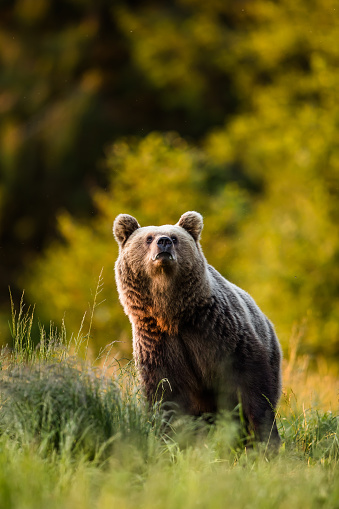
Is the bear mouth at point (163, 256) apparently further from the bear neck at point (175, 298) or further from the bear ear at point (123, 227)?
the bear ear at point (123, 227)

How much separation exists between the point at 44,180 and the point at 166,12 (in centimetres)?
708

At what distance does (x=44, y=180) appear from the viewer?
21.2 m

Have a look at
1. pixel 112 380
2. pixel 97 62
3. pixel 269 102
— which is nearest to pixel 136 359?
pixel 112 380

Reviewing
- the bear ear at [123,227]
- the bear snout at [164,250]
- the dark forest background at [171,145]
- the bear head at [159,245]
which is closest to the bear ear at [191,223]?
the bear head at [159,245]

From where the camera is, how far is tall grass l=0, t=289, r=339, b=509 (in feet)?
10.4

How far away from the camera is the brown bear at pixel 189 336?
16.6 feet

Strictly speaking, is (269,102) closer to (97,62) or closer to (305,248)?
(305,248)

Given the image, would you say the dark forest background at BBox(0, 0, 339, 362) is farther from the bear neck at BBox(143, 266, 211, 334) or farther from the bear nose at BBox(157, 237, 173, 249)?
the bear nose at BBox(157, 237, 173, 249)

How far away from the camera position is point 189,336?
519 centimetres

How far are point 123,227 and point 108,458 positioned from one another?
2.29 metres

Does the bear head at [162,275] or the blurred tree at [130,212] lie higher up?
the blurred tree at [130,212]

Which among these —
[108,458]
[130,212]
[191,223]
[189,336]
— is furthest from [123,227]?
[130,212]

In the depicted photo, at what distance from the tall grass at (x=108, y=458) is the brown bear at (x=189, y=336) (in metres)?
0.37

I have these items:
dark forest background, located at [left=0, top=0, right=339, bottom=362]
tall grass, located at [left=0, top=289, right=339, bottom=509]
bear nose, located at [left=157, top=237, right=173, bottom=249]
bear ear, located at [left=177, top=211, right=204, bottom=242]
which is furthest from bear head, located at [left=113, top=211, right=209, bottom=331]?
dark forest background, located at [left=0, top=0, right=339, bottom=362]
